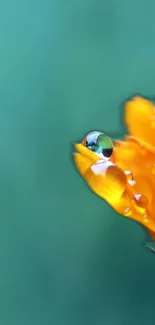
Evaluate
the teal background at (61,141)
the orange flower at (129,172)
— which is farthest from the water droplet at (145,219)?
the teal background at (61,141)

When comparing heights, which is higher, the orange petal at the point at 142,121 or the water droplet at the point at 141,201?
the orange petal at the point at 142,121

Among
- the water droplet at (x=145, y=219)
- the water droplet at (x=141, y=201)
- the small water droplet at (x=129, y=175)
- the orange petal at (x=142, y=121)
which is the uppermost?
the orange petal at (x=142, y=121)

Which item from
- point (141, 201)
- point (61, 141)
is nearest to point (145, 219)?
point (141, 201)

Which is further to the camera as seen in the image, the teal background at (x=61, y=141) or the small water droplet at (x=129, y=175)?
the teal background at (x=61, y=141)

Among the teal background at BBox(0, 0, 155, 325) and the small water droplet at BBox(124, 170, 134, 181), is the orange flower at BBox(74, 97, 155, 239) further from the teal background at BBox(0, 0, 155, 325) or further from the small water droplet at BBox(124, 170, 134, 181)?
the teal background at BBox(0, 0, 155, 325)

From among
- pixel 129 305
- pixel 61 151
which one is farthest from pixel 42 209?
pixel 129 305

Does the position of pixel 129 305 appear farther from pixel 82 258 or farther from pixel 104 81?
pixel 104 81

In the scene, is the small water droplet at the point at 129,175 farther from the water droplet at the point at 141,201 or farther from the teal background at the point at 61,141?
the teal background at the point at 61,141

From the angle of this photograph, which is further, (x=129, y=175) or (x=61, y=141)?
(x=61, y=141)

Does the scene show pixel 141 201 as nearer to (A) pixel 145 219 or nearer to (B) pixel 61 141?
(A) pixel 145 219
